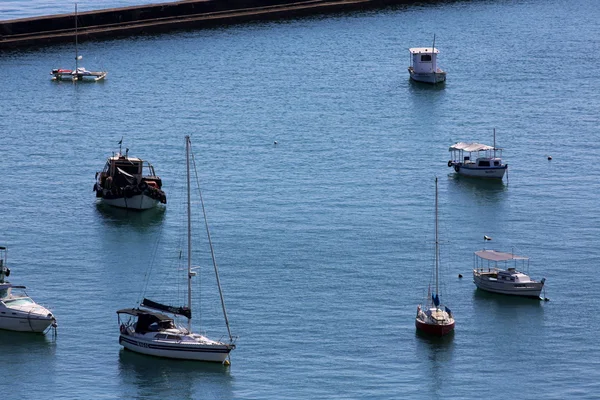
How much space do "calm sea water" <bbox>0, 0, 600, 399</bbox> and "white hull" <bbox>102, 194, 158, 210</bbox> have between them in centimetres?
57

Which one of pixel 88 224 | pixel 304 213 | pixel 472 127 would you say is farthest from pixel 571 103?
pixel 88 224

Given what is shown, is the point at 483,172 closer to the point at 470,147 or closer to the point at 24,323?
the point at 470,147

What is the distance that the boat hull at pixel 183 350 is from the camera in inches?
3302

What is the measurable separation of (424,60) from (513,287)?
58.5 metres

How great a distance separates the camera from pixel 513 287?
95.4 metres

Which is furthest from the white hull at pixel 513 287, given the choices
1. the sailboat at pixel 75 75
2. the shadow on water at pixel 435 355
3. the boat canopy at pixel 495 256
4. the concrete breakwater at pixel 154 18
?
the concrete breakwater at pixel 154 18

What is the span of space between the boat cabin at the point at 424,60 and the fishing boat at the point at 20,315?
68.6m

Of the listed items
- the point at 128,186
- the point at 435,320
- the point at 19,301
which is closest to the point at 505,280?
the point at 435,320

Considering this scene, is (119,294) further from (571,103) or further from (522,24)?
(522,24)

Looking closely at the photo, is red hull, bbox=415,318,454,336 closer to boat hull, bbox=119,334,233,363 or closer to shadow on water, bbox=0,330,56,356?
boat hull, bbox=119,334,233,363

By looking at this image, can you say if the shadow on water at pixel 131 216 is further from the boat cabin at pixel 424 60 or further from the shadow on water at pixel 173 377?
the boat cabin at pixel 424 60

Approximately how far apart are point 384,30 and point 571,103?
103ft

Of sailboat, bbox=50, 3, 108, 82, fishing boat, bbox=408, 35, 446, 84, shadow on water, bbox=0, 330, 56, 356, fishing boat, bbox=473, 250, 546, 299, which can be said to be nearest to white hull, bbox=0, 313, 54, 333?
shadow on water, bbox=0, 330, 56, 356

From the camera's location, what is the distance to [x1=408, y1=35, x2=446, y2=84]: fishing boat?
494 ft
